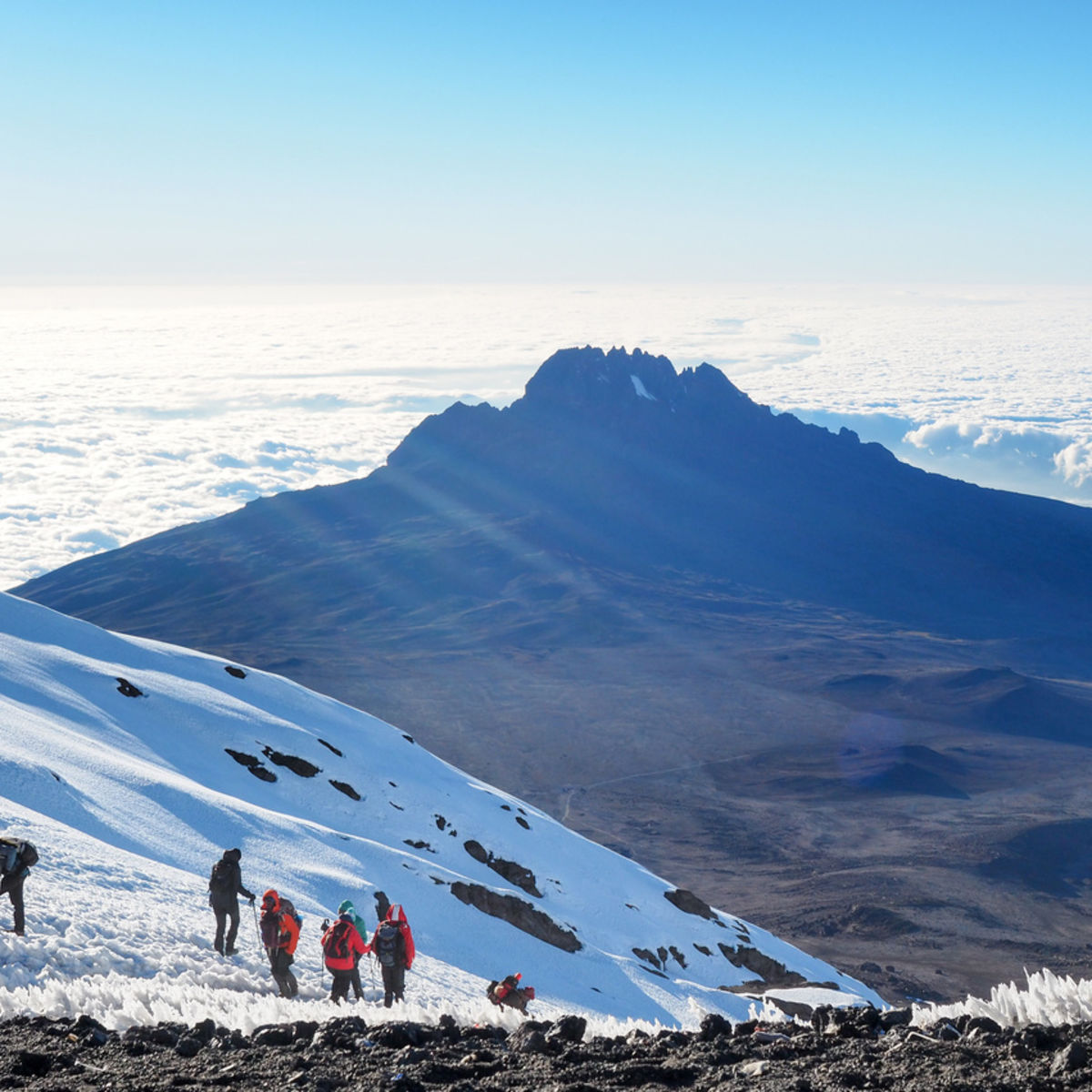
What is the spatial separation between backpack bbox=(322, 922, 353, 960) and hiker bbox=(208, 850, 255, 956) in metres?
2.17

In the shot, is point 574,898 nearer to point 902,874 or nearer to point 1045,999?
point 1045,999

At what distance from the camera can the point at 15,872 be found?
14.3 metres

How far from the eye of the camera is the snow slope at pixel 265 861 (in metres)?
15.4

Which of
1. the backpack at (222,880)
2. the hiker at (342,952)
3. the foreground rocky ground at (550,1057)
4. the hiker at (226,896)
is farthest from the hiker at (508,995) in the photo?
the foreground rocky ground at (550,1057)

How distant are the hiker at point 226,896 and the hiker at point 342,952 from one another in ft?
7.18

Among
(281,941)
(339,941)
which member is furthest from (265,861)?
(339,941)

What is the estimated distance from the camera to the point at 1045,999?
850 centimetres

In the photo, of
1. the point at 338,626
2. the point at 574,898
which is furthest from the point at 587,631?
the point at 574,898

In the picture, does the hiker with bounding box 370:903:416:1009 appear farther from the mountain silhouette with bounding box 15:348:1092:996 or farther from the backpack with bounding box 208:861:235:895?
the mountain silhouette with bounding box 15:348:1092:996

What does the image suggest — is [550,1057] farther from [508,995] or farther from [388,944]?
[508,995]

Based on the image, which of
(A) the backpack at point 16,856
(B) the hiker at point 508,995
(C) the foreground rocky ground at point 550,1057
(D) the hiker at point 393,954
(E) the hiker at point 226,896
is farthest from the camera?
(E) the hiker at point 226,896

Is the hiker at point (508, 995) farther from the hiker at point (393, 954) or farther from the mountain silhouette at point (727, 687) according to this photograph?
the mountain silhouette at point (727, 687)

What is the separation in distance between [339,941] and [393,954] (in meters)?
0.90

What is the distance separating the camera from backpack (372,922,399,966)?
15.7 meters
